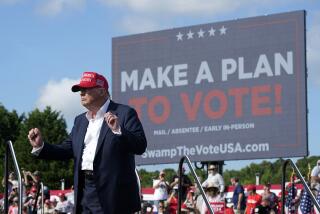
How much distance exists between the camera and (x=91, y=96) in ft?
21.6

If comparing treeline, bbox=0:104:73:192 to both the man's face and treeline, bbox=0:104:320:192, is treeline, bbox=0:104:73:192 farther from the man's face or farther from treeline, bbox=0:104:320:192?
the man's face

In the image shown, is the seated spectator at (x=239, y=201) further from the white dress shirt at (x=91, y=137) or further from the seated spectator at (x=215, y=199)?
the white dress shirt at (x=91, y=137)

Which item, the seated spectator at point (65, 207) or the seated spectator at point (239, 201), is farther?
the seated spectator at point (65, 207)

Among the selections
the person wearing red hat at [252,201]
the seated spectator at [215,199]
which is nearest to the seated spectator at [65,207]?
the person wearing red hat at [252,201]

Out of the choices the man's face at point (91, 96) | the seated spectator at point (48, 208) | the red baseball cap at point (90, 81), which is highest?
the red baseball cap at point (90, 81)

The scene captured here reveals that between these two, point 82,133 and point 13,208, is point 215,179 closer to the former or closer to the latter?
point 13,208

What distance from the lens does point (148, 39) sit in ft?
97.7

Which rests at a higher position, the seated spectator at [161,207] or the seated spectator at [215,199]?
the seated spectator at [215,199]

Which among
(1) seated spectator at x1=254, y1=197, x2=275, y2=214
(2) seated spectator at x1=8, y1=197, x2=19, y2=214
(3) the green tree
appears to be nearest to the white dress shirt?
(1) seated spectator at x1=254, y1=197, x2=275, y2=214

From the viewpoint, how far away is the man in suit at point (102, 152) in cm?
638

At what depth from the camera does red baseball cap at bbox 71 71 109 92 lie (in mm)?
6551

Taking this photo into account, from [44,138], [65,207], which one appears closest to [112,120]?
[65,207]

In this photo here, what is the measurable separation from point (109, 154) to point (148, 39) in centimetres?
2347

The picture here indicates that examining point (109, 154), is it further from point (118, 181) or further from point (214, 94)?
point (214, 94)
